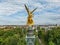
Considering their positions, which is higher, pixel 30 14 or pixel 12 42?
pixel 30 14

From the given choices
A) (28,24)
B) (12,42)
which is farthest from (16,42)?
(28,24)

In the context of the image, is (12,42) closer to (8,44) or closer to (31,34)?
(8,44)

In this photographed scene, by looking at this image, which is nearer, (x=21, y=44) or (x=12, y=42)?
(x=21, y=44)

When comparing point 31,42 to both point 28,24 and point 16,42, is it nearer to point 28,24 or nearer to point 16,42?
point 28,24

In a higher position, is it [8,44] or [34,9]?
[34,9]

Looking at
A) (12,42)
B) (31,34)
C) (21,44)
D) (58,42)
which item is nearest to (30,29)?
(31,34)

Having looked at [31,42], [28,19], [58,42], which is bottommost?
[58,42]

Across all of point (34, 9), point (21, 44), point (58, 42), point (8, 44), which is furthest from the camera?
point (58, 42)

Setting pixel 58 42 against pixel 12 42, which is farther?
pixel 58 42

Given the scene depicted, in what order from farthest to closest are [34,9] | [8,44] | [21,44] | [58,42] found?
1. [58,42]
2. [8,44]
3. [21,44]
4. [34,9]
